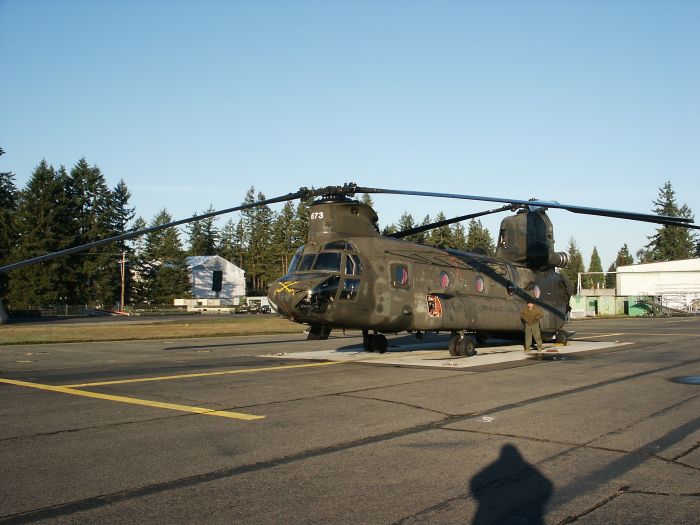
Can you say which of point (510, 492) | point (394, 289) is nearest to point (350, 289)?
point (394, 289)

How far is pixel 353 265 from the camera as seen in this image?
1673cm

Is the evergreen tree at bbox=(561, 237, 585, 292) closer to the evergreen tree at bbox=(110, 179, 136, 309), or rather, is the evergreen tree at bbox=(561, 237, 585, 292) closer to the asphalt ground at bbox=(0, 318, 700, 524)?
the evergreen tree at bbox=(110, 179, 136, 309)

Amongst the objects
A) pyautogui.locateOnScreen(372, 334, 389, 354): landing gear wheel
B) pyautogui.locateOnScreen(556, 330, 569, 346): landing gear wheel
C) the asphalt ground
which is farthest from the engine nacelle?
the asphalt ground

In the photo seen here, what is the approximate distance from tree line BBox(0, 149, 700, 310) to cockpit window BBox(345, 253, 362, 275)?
4226 cm

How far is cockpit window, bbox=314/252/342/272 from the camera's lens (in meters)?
16.5

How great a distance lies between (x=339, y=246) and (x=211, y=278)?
96693mm

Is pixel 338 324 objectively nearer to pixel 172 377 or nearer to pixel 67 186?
pixel 172 377

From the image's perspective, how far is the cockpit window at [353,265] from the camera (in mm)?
16609

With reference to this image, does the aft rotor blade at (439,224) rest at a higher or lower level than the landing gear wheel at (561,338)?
higher

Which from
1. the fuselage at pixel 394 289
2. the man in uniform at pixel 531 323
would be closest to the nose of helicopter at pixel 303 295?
the fuselage at pixel 394 289

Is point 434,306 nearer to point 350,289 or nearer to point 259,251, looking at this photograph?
point 350,289

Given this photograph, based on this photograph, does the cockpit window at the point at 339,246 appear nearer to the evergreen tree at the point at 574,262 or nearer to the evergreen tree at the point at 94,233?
the evergreen tree at the point at 94,233

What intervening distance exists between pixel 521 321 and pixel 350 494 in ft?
56.4

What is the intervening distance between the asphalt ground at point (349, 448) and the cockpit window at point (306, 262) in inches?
144
